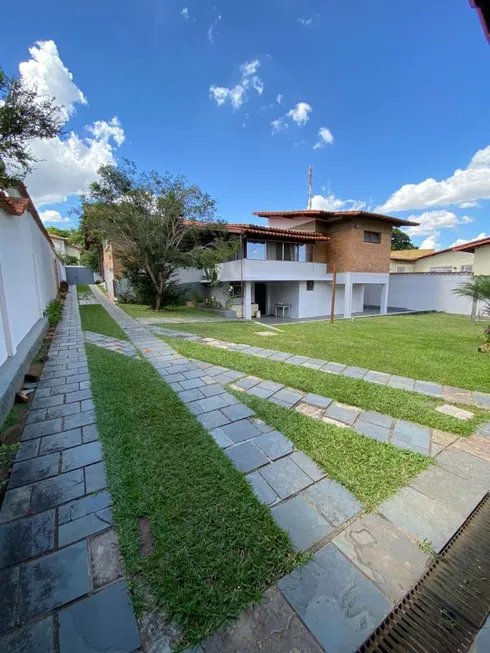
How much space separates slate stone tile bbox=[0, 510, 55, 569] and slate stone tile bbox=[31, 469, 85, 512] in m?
0.10

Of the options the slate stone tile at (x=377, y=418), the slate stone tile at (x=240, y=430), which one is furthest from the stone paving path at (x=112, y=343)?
the slate stone tile at (x=377, y=418)

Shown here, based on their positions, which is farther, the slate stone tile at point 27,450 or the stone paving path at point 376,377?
the stone paving path at point 376,377

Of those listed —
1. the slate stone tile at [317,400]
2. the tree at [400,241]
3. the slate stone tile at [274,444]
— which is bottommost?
the slate stone tile at [274,444]

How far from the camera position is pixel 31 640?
123cm

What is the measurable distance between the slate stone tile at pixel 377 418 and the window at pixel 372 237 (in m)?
14.4

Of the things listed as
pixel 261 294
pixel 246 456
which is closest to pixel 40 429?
pixel 246 456

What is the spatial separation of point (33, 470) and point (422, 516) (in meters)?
3.12

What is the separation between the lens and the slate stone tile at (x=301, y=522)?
5.67 feet

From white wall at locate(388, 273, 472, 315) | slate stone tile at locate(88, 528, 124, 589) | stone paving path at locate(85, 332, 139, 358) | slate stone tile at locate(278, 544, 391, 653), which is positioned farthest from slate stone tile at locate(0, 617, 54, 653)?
white wall at locate(388, 273, 472, 315)

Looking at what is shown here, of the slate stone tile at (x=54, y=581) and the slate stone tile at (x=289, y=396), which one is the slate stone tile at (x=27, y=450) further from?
the slate stone tile at (x=289, y=396)

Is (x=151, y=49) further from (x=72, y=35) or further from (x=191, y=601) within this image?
(x=191, y=601)

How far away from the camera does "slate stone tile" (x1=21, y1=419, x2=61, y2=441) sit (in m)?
2.88

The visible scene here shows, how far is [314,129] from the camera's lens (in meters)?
14.4

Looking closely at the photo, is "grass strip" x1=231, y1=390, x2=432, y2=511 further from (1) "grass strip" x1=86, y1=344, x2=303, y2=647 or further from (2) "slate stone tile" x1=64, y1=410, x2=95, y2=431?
(2) "slate stone tile" x1=64, y1=410, x2=95, y2=431
